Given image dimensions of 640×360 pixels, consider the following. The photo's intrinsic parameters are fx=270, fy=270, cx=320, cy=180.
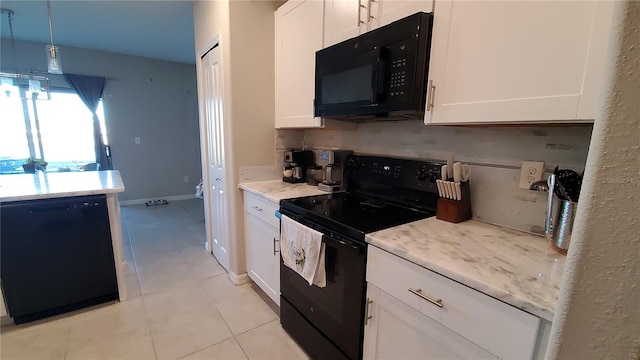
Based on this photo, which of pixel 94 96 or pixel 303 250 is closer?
pixel 303 250

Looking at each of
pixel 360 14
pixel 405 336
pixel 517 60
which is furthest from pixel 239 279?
pixel 517 60

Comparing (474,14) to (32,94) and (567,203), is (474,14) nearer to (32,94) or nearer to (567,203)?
(567,203)

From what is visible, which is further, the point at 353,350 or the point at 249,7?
the point at 249,7

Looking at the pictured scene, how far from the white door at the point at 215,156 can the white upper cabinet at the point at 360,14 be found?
1.04m

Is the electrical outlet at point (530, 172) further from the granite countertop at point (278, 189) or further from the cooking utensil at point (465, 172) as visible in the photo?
the granite countertop at point (278, 189)

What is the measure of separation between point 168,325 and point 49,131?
14.4ft

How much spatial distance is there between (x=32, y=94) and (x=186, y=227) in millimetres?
2077

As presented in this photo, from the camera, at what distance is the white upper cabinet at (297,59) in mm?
1762

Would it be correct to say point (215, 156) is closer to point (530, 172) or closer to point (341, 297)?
point (341, 297)

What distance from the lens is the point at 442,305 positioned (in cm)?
87

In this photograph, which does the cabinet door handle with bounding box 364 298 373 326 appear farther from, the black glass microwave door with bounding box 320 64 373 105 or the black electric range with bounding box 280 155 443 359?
the black glass microwave door with bounding box 320 64 373 105

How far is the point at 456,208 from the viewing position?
4.11ft

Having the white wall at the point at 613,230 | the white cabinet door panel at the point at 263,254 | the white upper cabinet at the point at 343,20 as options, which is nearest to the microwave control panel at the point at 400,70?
the white upper cabinet at the point at 343,20

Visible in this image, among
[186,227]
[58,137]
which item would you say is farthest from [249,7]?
[58,137]
